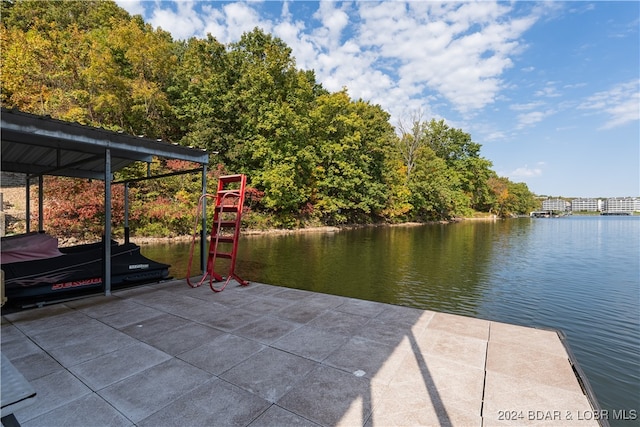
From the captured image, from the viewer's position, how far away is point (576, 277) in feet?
30.0

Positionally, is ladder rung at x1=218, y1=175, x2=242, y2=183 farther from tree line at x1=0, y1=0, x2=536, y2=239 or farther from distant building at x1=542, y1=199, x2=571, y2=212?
distant building at x1=542, y1=199, x2=571, y2=212

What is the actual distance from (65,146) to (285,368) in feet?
15.0

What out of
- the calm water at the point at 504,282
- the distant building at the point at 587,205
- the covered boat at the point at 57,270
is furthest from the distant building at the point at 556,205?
the covered boat at the point at 57,270

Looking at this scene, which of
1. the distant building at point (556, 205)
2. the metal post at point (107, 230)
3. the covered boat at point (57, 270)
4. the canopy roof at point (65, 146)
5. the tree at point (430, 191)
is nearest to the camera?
the canopy roof at point (65, 146)

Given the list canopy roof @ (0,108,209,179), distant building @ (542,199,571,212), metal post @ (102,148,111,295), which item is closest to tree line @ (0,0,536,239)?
Result: canopy roof @ (0,108,209,179)

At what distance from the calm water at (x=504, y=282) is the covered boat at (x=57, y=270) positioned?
117 inches

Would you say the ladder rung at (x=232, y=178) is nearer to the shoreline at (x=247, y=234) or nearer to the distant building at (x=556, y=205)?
the shoreline at (x=247, y=234)

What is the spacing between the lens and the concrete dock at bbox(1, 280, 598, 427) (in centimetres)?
191

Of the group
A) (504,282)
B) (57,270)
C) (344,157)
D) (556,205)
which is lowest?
(504,282)

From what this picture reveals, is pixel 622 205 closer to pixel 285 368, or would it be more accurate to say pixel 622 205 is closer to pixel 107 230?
pixel 285 368

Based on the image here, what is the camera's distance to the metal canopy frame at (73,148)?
3338mm

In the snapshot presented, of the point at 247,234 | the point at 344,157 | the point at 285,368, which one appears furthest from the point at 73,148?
the point at 344,157

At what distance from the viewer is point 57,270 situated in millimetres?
4094

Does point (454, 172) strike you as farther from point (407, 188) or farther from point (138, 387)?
point (138, 387)
